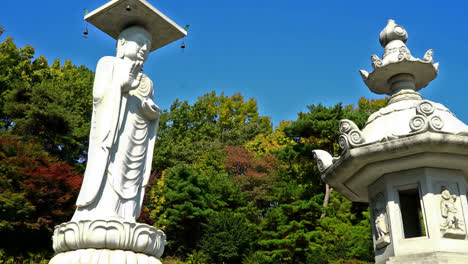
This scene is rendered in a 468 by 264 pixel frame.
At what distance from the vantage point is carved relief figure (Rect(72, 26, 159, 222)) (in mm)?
5438

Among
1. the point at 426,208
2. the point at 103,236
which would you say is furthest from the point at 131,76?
the point at 426,208

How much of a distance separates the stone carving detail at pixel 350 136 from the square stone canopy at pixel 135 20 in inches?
117

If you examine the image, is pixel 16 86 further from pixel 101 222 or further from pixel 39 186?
pixel 101 222

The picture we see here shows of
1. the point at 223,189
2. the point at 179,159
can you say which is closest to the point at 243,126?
the point at 179,159

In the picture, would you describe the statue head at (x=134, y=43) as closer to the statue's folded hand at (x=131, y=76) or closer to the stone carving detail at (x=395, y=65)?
the statue's folded hand at (x=131, y=76)

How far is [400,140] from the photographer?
4.74 metres

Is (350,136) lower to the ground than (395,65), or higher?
lower

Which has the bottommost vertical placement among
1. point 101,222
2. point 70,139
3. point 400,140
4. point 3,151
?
point 101,222

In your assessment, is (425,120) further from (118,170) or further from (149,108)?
→ (118,170)

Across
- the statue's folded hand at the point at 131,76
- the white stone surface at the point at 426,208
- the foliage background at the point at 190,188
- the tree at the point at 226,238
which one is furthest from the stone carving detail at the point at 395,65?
the tree at the point at 226,238

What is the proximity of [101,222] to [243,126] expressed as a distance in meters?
27.2

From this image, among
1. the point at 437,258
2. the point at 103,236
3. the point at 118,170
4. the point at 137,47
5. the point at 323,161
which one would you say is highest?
the point at 137,47

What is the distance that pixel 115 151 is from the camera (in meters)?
5.77

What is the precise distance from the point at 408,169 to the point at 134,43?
160 inches
